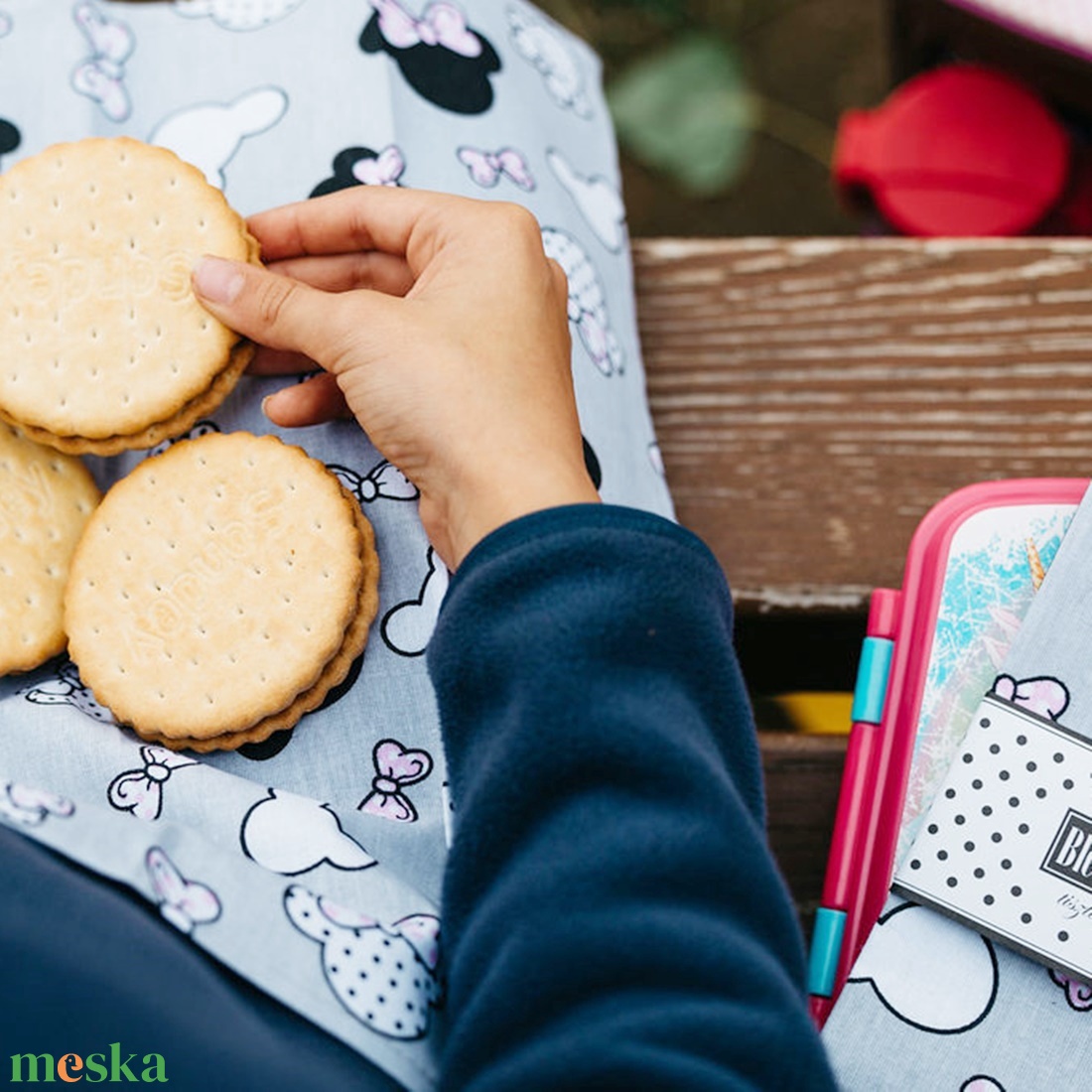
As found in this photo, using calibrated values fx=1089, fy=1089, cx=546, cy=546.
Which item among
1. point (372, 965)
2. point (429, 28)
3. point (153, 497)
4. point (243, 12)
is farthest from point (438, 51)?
point (372, 965)

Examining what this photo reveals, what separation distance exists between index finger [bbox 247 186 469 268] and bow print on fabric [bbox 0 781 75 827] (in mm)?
326

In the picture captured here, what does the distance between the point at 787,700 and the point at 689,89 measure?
0.86 metres

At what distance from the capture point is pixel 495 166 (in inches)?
27.9

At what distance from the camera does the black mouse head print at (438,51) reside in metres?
0.72

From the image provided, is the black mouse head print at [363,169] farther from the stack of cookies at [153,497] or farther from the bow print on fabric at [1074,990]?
the bow print on fabric at [1074,990]

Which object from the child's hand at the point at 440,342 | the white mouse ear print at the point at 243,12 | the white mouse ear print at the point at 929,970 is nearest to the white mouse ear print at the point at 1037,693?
the white mouse ear print at the point at 929,970

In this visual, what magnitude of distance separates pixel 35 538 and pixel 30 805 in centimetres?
21

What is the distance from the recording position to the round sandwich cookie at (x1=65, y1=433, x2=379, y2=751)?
0.59 m

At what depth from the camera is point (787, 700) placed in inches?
38.7

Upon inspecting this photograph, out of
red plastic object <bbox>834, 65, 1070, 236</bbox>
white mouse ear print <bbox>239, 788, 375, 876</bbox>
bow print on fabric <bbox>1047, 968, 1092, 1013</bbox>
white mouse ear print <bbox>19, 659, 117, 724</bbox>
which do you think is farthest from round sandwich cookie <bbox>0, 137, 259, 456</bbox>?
red plastic object <bbox>834, 65, 1070, 236</bbox>

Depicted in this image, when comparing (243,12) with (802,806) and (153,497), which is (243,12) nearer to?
(153,497)

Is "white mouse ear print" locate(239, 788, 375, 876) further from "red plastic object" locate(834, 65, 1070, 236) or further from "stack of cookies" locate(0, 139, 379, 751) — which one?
"red plastic object" locate(834, 65, 1070, 236)

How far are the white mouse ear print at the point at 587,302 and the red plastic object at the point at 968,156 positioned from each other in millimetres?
525

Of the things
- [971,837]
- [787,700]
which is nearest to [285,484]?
[971,837]
